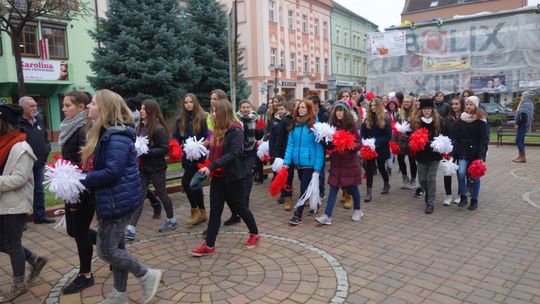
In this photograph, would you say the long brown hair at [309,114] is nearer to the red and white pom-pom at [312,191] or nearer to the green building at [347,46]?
the red and white pom-pom at [312,191]

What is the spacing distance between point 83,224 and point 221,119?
181 cm

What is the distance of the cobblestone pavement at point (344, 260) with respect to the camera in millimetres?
3895

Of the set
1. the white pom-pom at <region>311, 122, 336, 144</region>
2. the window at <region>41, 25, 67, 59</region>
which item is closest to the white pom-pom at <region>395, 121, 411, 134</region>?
the white pom-pom at <region>311, 122, 336, 144</region>

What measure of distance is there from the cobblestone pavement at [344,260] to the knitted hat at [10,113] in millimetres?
1683

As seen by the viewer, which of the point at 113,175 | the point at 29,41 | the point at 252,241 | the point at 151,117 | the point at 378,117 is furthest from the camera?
the point at 29,41

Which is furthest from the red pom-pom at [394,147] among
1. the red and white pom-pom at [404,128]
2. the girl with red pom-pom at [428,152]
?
the girl with red pom-pom at [428,152]

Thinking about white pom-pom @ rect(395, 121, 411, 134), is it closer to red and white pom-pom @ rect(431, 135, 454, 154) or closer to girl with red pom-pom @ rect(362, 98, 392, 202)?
girl with red pom-pom @ rect(362, 98, 392, 202)

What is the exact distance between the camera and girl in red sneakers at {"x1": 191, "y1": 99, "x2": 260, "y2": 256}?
471 cm

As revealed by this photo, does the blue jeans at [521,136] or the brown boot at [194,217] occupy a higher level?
the blue jeans at [521,136]

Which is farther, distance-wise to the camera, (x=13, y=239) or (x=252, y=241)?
(x=252, y=241)

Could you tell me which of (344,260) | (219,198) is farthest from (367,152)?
(219,198)

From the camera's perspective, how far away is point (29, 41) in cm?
2186

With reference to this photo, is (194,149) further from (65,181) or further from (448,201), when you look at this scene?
(448,201)

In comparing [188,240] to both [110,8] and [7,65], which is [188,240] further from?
[7,65]
